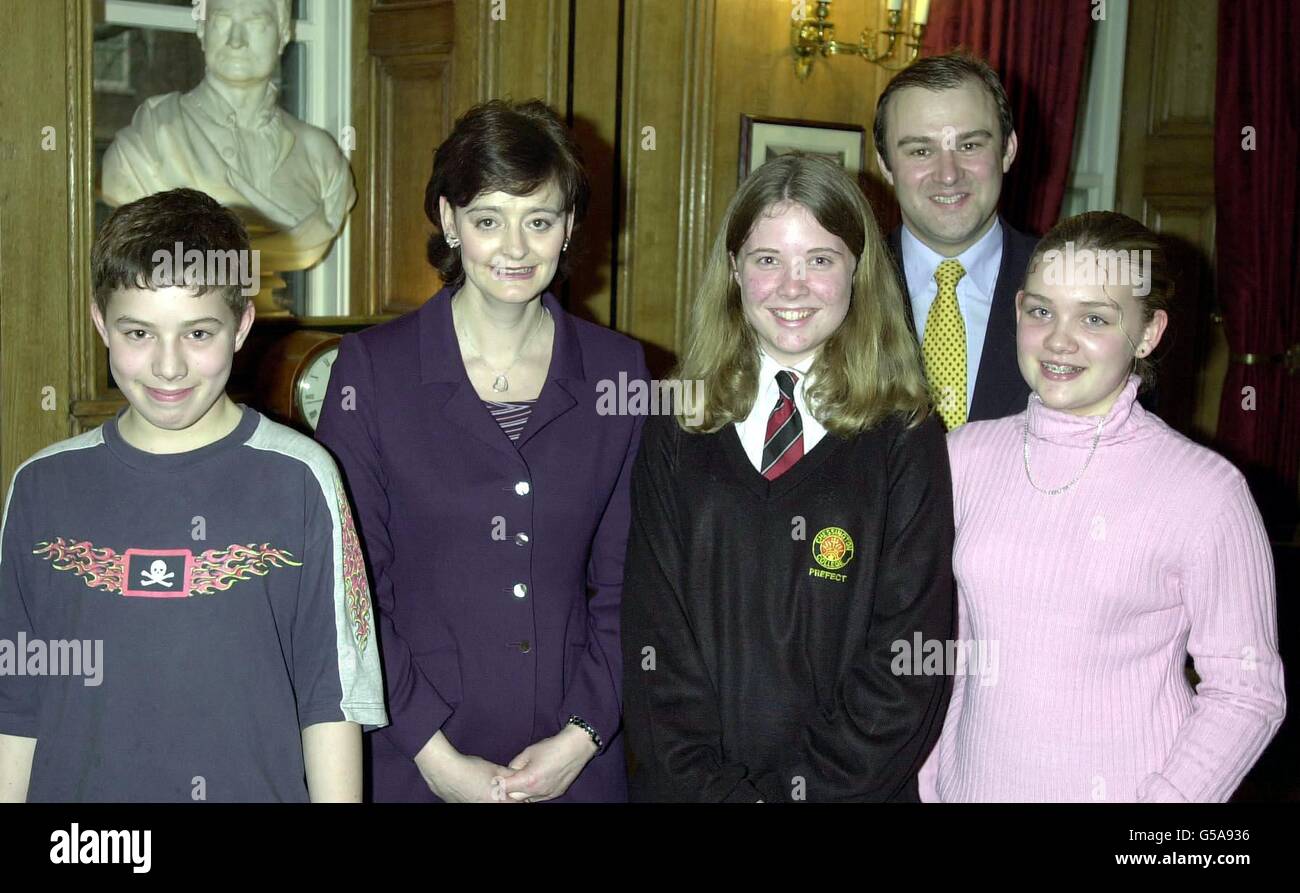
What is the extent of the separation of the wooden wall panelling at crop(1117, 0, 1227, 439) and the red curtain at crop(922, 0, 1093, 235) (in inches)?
37.7

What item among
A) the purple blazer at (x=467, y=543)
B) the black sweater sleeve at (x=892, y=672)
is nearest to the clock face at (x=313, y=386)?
the purple blazer at (x=467, y=543)

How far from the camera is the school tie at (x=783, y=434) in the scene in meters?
2.01

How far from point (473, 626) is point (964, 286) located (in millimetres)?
1166

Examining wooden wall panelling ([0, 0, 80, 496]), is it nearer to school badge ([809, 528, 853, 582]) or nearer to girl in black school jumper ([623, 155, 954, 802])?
girl in black school jumper ([623, 155, 954, 802])

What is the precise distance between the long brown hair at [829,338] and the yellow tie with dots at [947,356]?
1.11 feet

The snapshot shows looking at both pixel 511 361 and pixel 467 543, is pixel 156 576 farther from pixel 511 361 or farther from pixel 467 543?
pixel 511 361

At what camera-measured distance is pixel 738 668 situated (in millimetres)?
1972

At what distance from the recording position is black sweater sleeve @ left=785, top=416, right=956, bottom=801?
6.31ft

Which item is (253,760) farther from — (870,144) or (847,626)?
(870,144)

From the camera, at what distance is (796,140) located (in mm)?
4551

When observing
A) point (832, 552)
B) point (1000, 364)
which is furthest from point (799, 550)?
point (1000, 364)

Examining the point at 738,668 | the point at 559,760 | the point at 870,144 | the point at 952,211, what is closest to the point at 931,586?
the point at 738,668

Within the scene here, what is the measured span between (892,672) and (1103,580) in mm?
332

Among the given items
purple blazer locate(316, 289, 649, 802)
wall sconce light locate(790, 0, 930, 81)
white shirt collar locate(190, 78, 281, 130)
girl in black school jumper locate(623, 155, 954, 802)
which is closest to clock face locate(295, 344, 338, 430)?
white shirt collar locate(190, 78, 281, 130)
